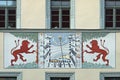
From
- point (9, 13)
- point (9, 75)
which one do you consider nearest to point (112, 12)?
point (9, 13)

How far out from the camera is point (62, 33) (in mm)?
22375

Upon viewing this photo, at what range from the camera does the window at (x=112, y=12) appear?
22.8 meters

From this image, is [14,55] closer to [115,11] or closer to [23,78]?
[23,78]

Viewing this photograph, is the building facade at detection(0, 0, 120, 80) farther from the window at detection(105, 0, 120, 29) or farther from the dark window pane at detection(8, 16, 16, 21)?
the window at detection(105, 0, 120, 29)

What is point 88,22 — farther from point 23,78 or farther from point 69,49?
point 23,78

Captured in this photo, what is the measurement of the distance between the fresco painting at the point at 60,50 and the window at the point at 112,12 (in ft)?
2.10

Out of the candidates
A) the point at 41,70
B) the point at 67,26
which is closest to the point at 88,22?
the point at 67,26

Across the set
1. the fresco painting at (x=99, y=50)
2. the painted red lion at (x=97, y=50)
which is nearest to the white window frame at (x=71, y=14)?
the fresco painting at (x=99, y=50)

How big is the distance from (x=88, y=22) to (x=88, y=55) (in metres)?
1.24

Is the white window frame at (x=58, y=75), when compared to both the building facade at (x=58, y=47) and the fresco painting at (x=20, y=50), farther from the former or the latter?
the fresco painting at (x=20, y=50)

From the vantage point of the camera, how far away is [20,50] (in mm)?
22344

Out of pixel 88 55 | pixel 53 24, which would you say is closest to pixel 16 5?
pixel 53 24

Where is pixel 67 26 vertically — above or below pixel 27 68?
above

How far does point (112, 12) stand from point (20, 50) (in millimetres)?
3777
